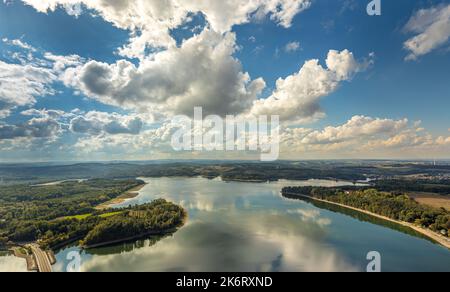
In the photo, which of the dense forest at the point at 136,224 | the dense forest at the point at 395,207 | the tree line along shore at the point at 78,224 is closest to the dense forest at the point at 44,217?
the tree line along shore at the point at 78,224

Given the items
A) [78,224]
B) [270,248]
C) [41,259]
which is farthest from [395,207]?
[41,259]

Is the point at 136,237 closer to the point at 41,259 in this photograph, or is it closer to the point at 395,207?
the point at 41,259

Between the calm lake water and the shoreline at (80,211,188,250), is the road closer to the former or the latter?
the calm lake water

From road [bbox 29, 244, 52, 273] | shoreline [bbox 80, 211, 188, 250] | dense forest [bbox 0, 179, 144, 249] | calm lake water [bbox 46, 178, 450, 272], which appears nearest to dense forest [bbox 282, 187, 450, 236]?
calm lake water [bbox 46, 178, 450, 272]

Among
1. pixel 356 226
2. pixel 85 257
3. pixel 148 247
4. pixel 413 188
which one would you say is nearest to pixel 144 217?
pixel 148 247
